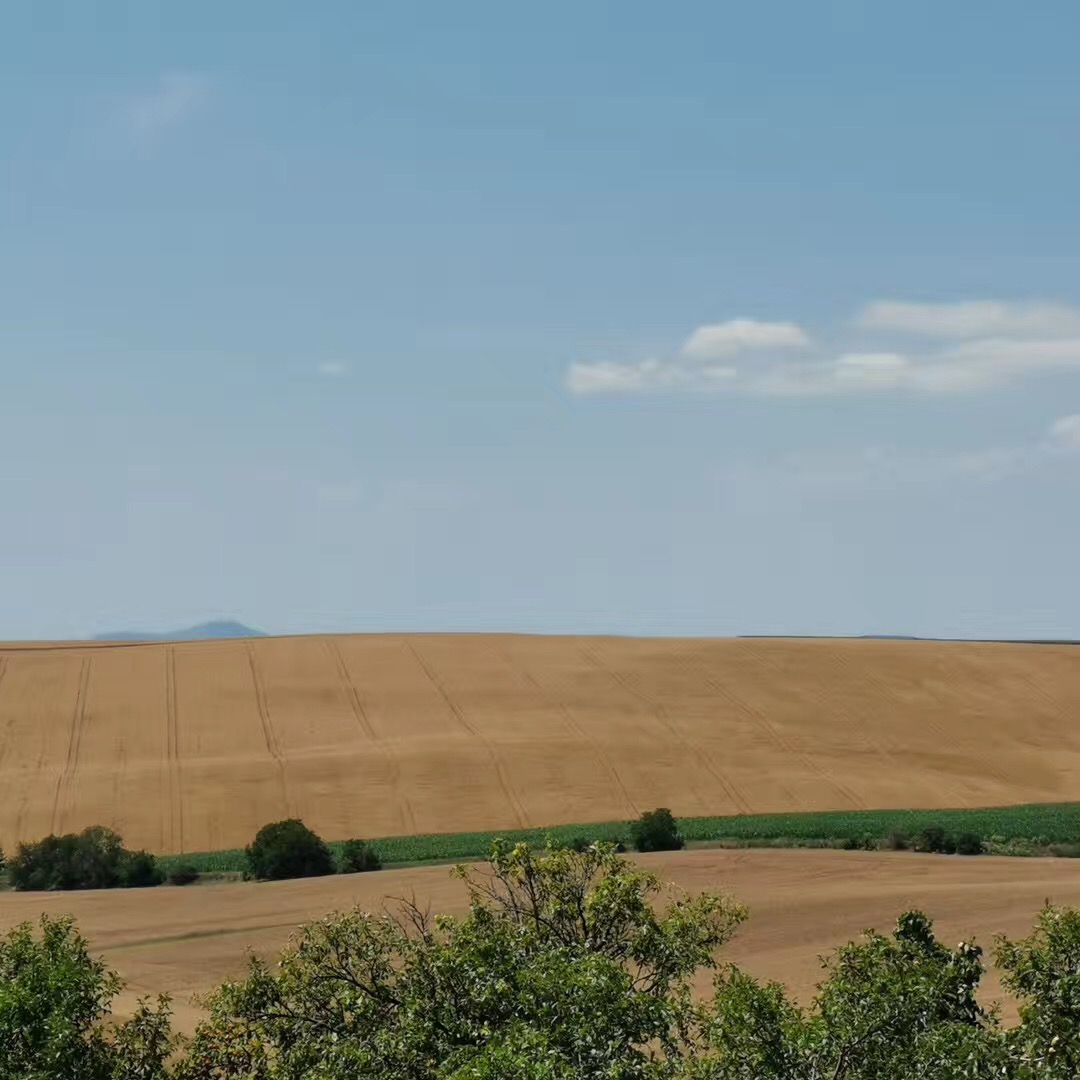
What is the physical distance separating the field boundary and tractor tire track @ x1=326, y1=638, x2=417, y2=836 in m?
2.71

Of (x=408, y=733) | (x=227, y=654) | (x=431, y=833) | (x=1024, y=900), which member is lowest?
(x=1024, y=900)

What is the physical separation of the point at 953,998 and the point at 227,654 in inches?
3086

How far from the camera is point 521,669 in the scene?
297 feet

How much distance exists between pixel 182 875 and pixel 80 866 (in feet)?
12.0

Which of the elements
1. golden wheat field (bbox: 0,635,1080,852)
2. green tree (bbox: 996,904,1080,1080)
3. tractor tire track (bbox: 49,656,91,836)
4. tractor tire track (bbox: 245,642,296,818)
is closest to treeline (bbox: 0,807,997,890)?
golden wheat field (bbox: 0,635,1080,852)

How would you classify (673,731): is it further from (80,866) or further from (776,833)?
(80,866)

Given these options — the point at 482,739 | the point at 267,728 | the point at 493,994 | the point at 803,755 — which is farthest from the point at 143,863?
the point at 493,994

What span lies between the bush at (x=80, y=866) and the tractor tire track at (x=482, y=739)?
15.3 metres

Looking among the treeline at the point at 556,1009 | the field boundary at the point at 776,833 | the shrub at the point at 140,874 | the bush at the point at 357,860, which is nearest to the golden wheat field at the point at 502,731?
the field boundary at the point at 776,833

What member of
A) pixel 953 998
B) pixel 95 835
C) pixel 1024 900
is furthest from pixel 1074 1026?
pixel 95 835

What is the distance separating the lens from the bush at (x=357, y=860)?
5338 centimetres

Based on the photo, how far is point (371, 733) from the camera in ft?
250

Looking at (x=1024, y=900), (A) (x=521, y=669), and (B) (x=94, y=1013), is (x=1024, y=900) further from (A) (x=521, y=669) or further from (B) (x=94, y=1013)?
(A) (x=521, y=669)

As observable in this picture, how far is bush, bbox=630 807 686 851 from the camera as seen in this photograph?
5550 cm
